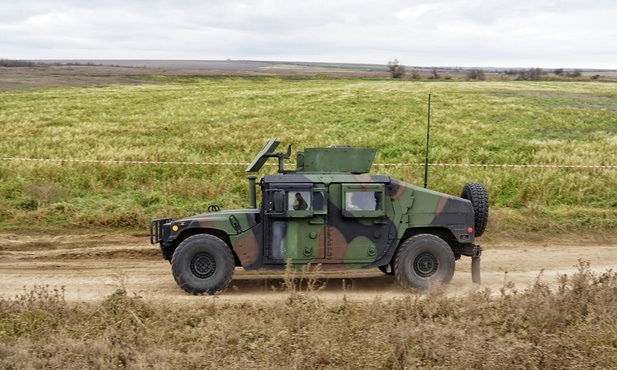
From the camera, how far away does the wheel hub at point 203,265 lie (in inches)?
403

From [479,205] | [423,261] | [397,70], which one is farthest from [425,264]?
[397,70]

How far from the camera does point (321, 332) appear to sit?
7.77 metres

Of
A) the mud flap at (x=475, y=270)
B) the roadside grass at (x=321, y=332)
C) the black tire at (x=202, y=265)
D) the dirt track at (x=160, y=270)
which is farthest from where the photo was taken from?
the mud flap at (x=475, y=270)

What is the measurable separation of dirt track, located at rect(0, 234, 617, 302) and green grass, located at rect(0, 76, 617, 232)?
1.14 meters

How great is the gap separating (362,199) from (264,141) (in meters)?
15.0

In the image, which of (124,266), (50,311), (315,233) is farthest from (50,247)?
(315,233)

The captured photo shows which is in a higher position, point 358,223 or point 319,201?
point 319,201

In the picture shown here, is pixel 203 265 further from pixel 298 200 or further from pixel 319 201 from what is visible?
pixel 319 201

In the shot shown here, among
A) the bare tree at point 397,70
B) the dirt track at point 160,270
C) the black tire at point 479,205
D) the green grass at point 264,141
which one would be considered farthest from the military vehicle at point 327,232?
the bare tree at point 397,70

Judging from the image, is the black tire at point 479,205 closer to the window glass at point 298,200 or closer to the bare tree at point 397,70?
the window glass at point 298,200

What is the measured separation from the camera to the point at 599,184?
1769 cm

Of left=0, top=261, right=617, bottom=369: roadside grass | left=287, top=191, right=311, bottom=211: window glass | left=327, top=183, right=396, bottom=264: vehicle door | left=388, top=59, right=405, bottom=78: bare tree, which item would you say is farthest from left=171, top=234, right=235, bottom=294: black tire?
left=388, top=59, right=405, bottom=78: bare tree

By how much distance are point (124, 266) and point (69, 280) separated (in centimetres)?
124

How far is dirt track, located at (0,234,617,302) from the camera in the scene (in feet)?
35.0
